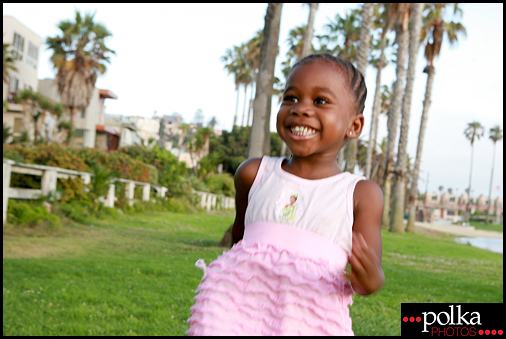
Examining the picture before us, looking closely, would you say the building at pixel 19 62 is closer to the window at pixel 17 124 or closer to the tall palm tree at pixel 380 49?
the window at pixel 17 124

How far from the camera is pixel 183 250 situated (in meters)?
10.7

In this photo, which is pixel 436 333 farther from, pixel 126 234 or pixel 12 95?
pixel 12 95

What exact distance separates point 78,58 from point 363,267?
30.6 meters

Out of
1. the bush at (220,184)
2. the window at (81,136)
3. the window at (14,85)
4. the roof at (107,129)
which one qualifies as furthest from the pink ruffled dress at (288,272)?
the roof at (107,129)

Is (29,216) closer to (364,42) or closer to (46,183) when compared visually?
(46,183)

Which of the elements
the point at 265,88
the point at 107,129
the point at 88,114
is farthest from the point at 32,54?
the point at 265,88

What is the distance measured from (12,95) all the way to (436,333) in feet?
117

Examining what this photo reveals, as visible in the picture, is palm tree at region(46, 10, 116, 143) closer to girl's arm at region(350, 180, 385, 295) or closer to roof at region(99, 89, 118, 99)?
roof at region(99, 89, 118, 99)

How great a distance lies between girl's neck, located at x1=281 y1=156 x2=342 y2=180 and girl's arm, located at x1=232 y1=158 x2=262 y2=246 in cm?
17

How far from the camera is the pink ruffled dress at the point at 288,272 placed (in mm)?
1563

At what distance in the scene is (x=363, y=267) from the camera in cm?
149

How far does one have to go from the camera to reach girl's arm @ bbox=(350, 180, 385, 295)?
4.87 ft

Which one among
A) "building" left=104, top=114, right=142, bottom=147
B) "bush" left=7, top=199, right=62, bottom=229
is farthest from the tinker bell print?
"building" left=104, top=114, right=142, bottom=147

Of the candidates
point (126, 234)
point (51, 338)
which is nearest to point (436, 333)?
point (51, 338)
